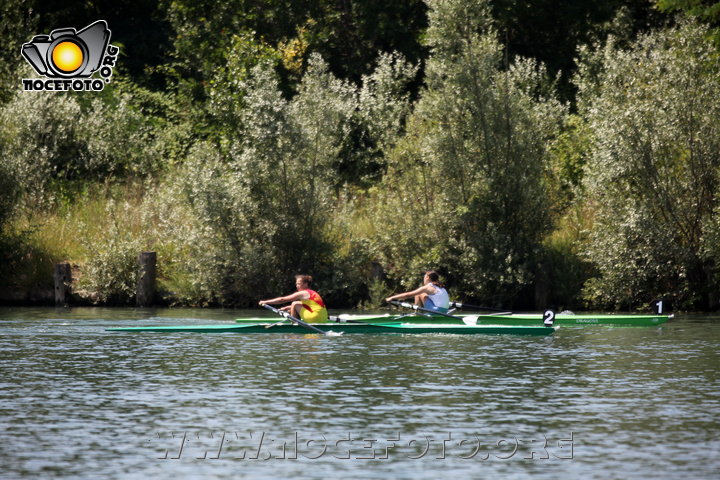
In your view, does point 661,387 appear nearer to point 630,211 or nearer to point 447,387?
point 447,387

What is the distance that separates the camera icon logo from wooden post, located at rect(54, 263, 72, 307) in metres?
7.15

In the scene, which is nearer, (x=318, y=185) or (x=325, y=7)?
(x=318, y=185)

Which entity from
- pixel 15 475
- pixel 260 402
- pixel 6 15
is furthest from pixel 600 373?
pixel 6 15

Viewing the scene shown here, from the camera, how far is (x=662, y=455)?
1116 centimetres

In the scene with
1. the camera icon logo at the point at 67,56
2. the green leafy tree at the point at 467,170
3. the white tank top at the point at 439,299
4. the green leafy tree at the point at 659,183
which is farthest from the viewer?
the camera icon logo at the point at 67,56

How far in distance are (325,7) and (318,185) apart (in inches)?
551

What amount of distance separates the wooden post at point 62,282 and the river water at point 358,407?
333 inches

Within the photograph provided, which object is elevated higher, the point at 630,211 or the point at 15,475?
the point at 630,211

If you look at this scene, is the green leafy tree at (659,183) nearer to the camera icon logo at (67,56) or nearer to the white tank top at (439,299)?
the white tank top at (439,299)

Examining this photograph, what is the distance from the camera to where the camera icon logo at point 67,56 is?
3697cm

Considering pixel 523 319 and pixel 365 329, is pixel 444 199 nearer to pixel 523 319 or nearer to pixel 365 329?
pixel 523 319

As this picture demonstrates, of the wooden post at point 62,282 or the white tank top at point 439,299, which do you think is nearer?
the white tank top at point 439,299

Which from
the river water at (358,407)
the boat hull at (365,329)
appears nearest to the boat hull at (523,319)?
the boat hull at (365,329)

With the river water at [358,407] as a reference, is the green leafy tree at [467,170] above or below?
above
